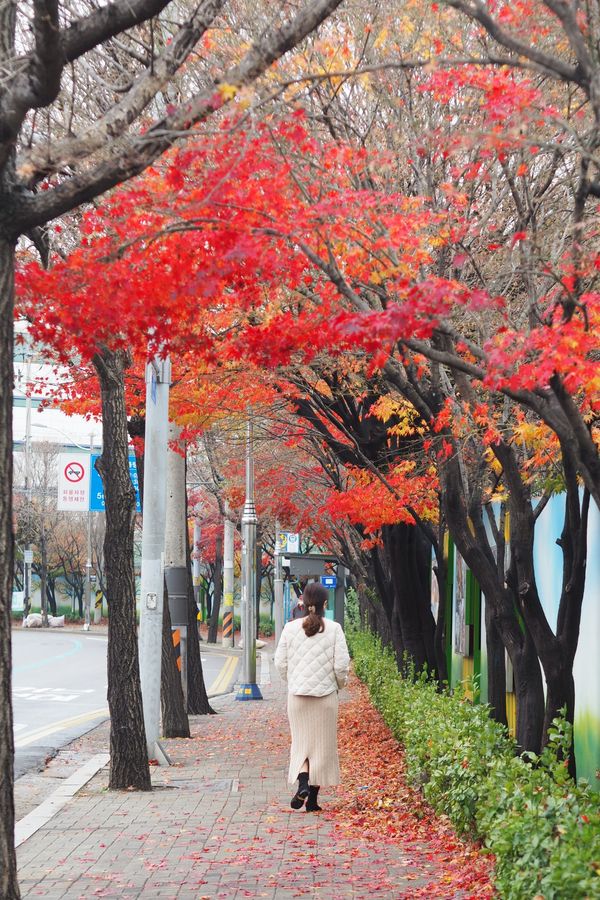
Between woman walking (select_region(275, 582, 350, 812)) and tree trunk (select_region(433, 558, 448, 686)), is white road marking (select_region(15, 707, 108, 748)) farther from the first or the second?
woman walking (select_region(275, 582, 350, 812))

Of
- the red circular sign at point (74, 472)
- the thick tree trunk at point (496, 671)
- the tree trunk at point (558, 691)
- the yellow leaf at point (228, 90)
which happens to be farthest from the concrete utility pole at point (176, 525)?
the red circular sign at point (74, 472)

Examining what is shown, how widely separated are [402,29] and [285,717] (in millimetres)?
14360

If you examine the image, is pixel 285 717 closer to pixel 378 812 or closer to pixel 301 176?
pixel 378 812

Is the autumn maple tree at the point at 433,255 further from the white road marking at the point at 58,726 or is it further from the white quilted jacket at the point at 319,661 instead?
the white road marking at the point at 58,726

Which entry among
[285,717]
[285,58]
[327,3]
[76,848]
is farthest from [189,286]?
[285,717]

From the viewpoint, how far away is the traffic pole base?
25.0 meters

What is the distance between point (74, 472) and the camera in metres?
32.6

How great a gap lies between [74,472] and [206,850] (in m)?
25.3

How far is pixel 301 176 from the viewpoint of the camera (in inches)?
335

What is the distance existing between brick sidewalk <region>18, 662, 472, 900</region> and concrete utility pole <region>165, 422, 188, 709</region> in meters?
4.43

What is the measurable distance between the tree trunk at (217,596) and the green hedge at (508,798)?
45.7 meters

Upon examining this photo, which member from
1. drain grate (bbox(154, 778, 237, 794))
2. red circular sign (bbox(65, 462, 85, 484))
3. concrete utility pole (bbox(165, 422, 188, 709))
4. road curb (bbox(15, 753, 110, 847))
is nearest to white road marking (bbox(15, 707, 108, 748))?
concrete utility pole (bbox(165, 422, 188, 709))

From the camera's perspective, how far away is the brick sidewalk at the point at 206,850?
22.7ft

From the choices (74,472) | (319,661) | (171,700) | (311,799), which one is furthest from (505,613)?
Answer: (74,472)
